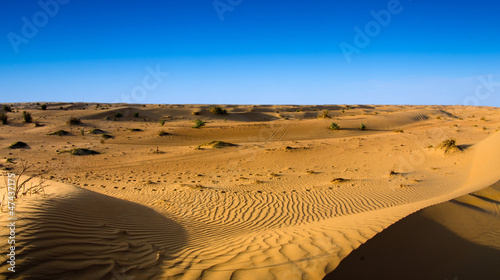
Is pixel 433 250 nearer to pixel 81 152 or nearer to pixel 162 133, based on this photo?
pixel 81 152

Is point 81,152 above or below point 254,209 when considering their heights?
above

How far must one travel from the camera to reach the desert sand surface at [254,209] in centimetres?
360

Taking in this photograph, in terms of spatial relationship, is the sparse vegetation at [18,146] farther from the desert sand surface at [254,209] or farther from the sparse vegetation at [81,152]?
the sparse vegetation at [81,152]

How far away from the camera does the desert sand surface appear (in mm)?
3596

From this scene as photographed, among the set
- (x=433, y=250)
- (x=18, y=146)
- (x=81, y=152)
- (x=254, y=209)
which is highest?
(x=433, y=250)

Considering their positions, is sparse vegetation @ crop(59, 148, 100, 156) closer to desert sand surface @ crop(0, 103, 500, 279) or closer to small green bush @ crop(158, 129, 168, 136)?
desert sand surface @ crop(0, 103, 500, 279)

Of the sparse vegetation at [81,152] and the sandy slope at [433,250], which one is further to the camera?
the sparse vegetation at [81,152]

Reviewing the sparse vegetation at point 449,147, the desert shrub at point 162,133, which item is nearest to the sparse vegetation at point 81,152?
the desert shrub at point 162,133

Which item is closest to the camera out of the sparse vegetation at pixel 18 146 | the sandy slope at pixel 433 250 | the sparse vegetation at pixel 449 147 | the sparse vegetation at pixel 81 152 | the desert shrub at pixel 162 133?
the sandy slope at pixel 433 250

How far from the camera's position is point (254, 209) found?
8125mm

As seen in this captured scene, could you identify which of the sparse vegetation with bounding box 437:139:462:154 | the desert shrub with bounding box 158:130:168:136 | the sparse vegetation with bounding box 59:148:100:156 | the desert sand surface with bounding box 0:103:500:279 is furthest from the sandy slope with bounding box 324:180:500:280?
the desert shrub with bounding box 158:130:168:136

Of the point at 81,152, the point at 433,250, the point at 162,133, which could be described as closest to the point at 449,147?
the point at 433,250

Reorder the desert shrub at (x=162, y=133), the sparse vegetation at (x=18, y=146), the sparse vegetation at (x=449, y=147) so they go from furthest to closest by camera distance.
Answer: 1. the desert shrub at (x=162, y=133)
2. the sparse vegetation at (x=18, y=146)
3. the sparse vegetation at (x=449, y=147)

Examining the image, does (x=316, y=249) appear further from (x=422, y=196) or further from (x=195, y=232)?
(x=422, y=196)
